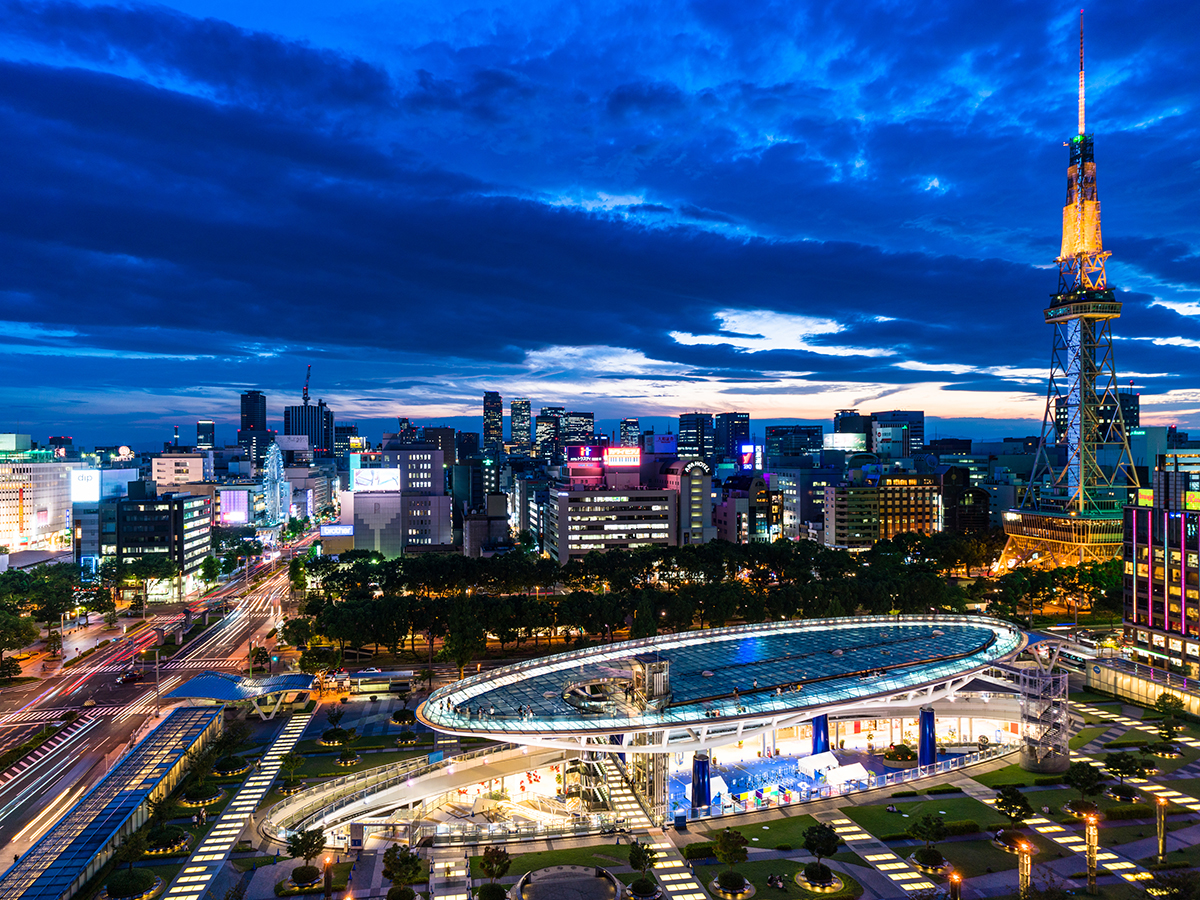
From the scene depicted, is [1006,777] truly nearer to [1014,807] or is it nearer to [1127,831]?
[1127,831]

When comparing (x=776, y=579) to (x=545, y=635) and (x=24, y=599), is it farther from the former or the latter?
(x=24, y=599)

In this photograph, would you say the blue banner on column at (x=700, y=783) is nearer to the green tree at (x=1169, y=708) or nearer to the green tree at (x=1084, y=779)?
the green tree at (x=1084, y=779)

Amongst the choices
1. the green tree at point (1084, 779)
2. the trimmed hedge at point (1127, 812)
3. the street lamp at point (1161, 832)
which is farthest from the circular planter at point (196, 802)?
the trimmed hedge at point (1127, 812)

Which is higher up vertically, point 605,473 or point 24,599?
point 605,473

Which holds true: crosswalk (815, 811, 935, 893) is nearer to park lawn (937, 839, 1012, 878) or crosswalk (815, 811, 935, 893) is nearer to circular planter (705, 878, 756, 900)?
park lawn (937, 839, 1012, 878)

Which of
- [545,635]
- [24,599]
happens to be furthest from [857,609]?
[24,599]

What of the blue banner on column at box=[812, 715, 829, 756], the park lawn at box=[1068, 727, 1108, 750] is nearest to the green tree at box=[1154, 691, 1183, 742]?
the park lawn at box=[1068, 727, 1108, 750]

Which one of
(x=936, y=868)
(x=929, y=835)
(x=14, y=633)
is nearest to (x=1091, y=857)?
(x=936, y=868)

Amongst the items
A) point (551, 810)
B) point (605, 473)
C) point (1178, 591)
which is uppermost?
point (605, 473)
